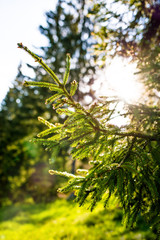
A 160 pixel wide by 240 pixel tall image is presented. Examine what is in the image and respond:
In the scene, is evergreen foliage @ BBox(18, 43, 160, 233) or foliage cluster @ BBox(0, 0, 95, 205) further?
foliage cluster @ BBox(0, 0, 95, 205)

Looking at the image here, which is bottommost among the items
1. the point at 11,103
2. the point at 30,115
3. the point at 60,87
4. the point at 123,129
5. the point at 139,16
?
the point at 123,129

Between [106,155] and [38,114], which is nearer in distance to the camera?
[106,155]

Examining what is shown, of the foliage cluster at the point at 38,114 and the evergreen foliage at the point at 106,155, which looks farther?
the foliage cluster at the point at 38,114

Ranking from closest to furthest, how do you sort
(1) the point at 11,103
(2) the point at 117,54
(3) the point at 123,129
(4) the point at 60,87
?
1. (4) the point at 60,87
2. (3) the point at 123,129
3. (2) the point at 117,54
4. (1) the point at 11,103

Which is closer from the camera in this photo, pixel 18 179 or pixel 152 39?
pixel 152 39

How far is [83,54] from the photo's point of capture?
1310cm

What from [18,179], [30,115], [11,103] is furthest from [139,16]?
[11,103]

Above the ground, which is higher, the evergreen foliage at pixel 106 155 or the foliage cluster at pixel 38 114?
the foliage cluster at pixel 38 114

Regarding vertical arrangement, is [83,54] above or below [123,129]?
above

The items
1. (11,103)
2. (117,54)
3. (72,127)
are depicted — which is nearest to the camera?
(72,127)

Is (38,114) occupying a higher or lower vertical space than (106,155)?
higher

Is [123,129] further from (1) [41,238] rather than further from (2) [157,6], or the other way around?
(1) [41,238]

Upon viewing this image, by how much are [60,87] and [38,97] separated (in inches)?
489

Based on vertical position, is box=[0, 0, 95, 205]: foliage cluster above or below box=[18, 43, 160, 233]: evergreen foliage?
above
